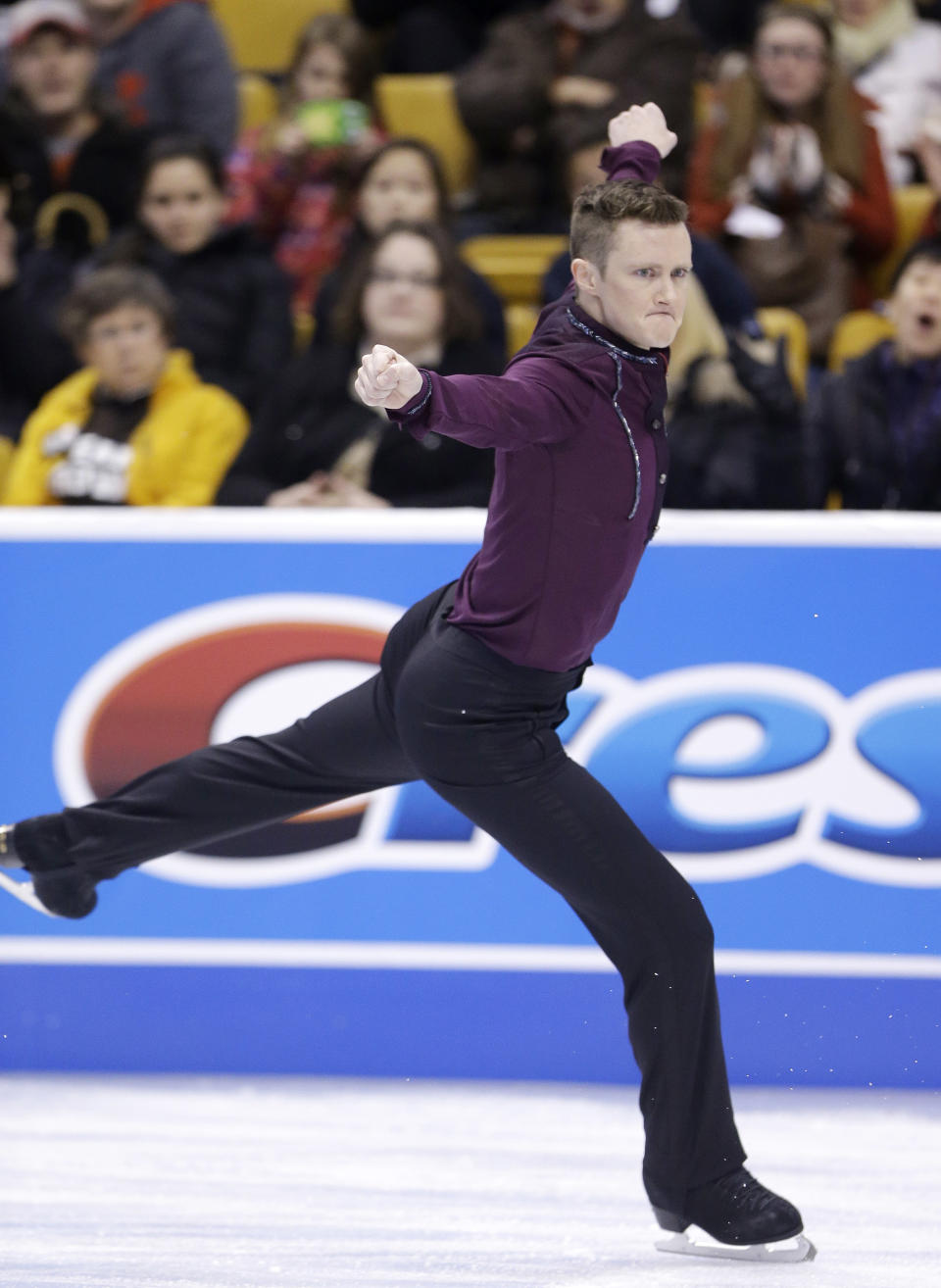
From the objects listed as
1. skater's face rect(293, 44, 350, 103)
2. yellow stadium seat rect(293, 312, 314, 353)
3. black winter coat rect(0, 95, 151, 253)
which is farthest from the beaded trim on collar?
skater's face rect(293, 44, 350, 103)

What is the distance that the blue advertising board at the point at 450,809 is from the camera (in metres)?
3.41

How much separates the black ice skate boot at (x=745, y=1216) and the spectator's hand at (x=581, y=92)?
12.1 feet

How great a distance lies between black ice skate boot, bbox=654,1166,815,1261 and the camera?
260cm

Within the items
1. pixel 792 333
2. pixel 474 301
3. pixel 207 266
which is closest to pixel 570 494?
pixel 474 301

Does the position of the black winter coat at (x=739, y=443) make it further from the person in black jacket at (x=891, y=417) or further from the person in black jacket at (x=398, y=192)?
the person in black jacket at (x=398, y=192)

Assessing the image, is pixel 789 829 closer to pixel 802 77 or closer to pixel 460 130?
pixel 802 77

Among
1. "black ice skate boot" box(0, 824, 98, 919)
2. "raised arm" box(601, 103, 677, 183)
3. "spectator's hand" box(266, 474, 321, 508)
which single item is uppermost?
"raised arm" box(601, 103, 677, 183)

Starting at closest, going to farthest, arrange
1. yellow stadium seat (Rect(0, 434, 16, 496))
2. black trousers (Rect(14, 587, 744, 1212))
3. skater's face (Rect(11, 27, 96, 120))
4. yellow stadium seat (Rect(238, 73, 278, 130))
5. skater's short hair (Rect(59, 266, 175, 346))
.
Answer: black trousers (Rect(14, 587, 744, 1212))
skater's short hair (Rect(59, 266, 175, 346))
yellow stadium seat (Rect(0, 434, 16, 496))
skater's face (Rect(11, 27, 96, 120))
yellow stadium seat (Rect(238, 73, 278, 130))

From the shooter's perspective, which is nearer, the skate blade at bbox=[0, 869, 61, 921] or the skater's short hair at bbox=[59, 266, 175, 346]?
the skate blade at bbox=[0, 869, 61, 921]

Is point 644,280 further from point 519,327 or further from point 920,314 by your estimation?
point 519,327

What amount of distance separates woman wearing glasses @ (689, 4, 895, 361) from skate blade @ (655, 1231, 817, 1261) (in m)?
2.97

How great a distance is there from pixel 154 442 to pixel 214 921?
1261 millimetres

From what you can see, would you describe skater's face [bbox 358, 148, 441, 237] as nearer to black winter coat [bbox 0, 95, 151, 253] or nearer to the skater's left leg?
black winter coat [bbox 0, 95, 151, 253]

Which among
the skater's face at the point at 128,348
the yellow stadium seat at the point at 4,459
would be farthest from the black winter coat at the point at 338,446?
the yellow stadium seat at the point at 4,459
